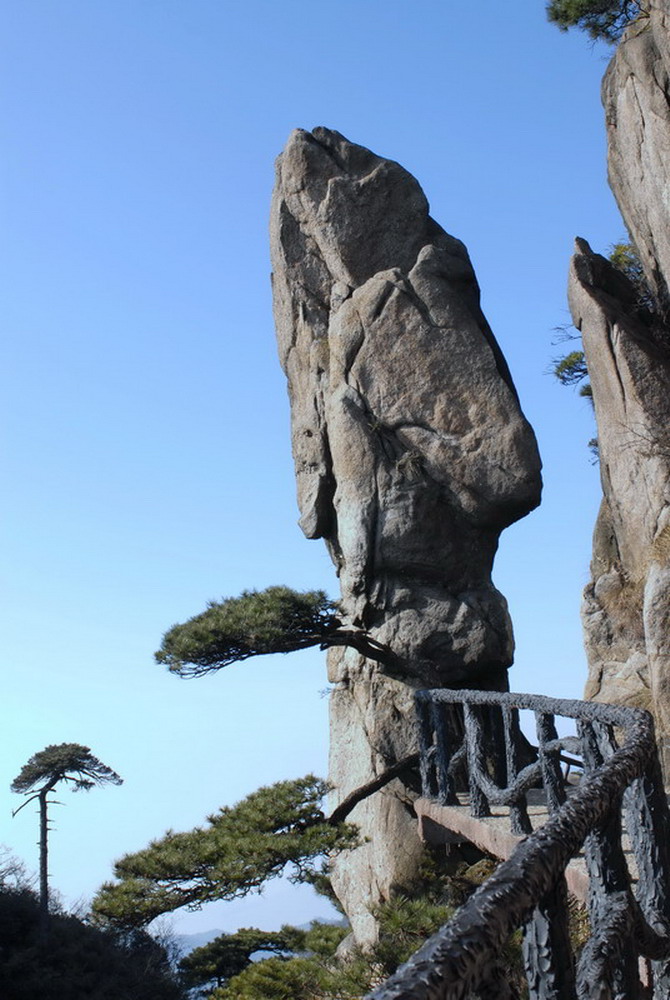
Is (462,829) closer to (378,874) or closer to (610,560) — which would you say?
(378,874)

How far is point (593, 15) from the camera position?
1667 centimetres

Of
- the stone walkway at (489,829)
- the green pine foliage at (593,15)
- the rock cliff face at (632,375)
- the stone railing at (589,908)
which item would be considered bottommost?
the stone railing at (589,908)

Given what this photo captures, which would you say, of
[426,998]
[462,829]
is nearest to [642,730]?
[426,998]

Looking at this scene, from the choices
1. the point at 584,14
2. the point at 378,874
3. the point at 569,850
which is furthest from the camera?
the point at 584,14

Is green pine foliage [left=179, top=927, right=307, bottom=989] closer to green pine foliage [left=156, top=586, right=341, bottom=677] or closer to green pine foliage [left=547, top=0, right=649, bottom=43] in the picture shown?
green pine foliage [left=156, top=586, right=341, bottom=677]

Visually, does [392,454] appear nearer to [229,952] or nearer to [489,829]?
[489,829]

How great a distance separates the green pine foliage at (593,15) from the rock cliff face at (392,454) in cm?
419

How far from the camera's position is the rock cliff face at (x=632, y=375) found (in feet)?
43.3

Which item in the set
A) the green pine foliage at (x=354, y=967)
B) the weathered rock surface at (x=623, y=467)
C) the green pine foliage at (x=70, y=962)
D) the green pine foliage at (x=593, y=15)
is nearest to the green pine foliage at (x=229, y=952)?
the green pine foliage at (x=70, y=962)

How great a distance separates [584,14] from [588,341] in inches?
223

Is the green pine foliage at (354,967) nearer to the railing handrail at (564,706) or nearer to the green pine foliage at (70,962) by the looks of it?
the railing handrail at (564,706)

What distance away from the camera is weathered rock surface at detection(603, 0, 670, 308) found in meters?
13.3

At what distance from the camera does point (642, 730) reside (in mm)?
3982

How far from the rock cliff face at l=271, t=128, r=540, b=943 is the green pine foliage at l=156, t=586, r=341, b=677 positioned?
864mm
